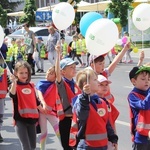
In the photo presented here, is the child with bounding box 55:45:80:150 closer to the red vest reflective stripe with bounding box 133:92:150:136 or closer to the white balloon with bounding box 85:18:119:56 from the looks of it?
the white balloon with bounding box 85:18:119:56

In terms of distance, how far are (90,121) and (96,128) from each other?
0.09 meters

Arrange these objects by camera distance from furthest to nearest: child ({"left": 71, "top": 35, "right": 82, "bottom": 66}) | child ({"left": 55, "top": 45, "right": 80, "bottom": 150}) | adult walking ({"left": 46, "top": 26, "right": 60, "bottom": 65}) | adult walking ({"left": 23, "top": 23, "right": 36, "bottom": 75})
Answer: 1. child ({"left": 71, "top": 35, "right": 82, "bottom": 66})
2. adult walking ({"left": 23, "top": 23, "right": 36, "bottom": 75})
3. adult walking ({"left": 46, "top": 26, "right": 60, "bottom": 65})
4. child ({"left": 55, "top": 45, "right": 80, "bottom": 150})

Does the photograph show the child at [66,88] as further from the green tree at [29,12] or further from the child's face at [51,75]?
the green tree at [29,12]

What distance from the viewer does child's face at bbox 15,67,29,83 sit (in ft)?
19.0

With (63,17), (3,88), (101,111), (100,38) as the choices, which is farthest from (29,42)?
(101,111)

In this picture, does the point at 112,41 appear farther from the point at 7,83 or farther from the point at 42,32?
the point at 42,32

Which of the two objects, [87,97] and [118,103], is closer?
[87,97]

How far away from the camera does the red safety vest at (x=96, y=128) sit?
14.3 feet

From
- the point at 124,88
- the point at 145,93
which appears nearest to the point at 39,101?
the point at 145,93

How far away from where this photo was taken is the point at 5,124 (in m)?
8.91

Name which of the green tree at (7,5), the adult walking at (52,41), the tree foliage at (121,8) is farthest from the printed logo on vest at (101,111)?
the green tree at (7,5)

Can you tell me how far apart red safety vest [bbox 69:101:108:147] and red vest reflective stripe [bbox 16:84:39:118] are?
1.49 meters

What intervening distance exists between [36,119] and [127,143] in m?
1.89

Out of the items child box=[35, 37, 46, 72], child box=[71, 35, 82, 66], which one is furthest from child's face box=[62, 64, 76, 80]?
child box=[71, 35, 82, 66]
